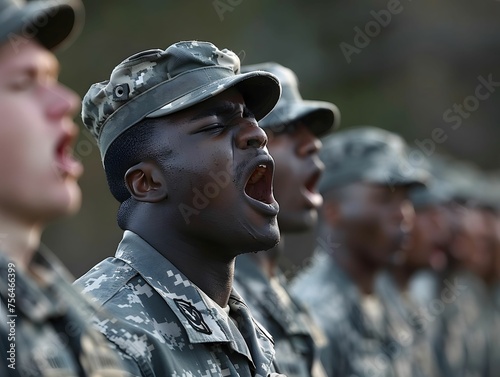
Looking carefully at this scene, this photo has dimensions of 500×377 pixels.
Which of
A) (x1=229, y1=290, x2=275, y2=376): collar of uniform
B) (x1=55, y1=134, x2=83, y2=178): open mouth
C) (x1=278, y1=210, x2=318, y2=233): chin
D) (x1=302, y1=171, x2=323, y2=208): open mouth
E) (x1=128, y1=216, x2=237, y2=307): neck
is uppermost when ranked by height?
(x1=55, y1=134, x2=83, y2=178): open mouth

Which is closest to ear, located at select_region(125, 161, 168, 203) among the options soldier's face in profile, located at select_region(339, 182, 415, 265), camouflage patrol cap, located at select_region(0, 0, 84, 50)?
camouflage patrol cap, located at select_region(0, 0, 84, 50)

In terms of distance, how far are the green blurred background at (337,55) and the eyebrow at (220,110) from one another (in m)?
12.9

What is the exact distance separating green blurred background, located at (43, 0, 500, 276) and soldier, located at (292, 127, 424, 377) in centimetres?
897

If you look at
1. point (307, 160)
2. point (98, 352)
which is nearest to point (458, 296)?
point (307, 160)

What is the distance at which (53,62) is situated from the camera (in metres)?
3.34

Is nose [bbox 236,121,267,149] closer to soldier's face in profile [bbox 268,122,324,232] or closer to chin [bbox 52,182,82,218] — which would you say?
chin [bbox 52,182,82,218]

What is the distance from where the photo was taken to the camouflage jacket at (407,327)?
9320 mm

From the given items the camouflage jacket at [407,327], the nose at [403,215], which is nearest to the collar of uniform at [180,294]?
the nose at [403,215]

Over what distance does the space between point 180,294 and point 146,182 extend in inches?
17.7

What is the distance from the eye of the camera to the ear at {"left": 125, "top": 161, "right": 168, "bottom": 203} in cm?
450

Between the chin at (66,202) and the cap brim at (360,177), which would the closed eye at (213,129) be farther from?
the cap brim at (360,177)

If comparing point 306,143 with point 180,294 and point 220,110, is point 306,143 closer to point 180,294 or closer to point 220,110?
point 220,110

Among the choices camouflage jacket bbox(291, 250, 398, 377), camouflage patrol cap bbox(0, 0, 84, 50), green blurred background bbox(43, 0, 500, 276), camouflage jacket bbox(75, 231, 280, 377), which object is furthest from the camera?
green blurred background bbox(43, 0, 500, 276)

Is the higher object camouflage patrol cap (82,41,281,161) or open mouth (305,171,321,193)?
camouflage patrol cap (82,41,281,161)
